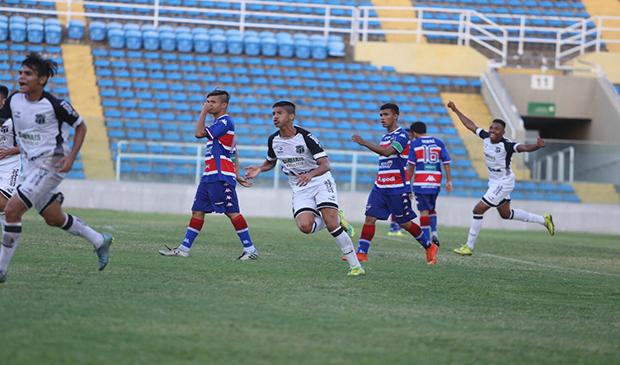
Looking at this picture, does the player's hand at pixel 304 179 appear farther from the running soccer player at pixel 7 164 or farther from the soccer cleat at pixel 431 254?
the running soccer player at pixel 7 164

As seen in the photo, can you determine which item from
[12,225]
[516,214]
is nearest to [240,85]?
[516,214]

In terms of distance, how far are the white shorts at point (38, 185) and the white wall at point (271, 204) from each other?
55.4ft

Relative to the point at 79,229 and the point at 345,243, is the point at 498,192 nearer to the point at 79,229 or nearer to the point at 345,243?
the point at 345,243

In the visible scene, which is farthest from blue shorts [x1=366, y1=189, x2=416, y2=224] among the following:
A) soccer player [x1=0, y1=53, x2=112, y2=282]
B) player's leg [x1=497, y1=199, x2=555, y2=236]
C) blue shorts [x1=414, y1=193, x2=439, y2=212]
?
soccer player [x1=0, y1=53, x2=112, y2=282]

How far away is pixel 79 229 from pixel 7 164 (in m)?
4.16

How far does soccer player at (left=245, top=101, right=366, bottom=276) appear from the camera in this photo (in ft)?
37.0

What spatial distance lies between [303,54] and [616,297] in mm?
24625

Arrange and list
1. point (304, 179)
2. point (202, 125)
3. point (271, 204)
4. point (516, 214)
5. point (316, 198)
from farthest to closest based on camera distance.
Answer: point (271, 204) → point (516, 214) → point (202, 125) → point (316, 198) → point (304, 179)

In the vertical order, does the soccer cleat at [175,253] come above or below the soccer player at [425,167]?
below

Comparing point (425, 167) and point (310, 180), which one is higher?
point (310, 180)

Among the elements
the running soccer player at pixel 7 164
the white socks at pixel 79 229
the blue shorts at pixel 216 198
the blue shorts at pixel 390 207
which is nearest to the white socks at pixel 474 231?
the blue shorts at pixel 390 207

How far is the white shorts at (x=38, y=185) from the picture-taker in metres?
9.23

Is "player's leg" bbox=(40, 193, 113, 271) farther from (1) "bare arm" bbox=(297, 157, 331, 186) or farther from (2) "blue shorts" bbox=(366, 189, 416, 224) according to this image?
(2) "blue shorts" bbox=(366, 189, 416, 224)

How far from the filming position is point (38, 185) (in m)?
9.26
